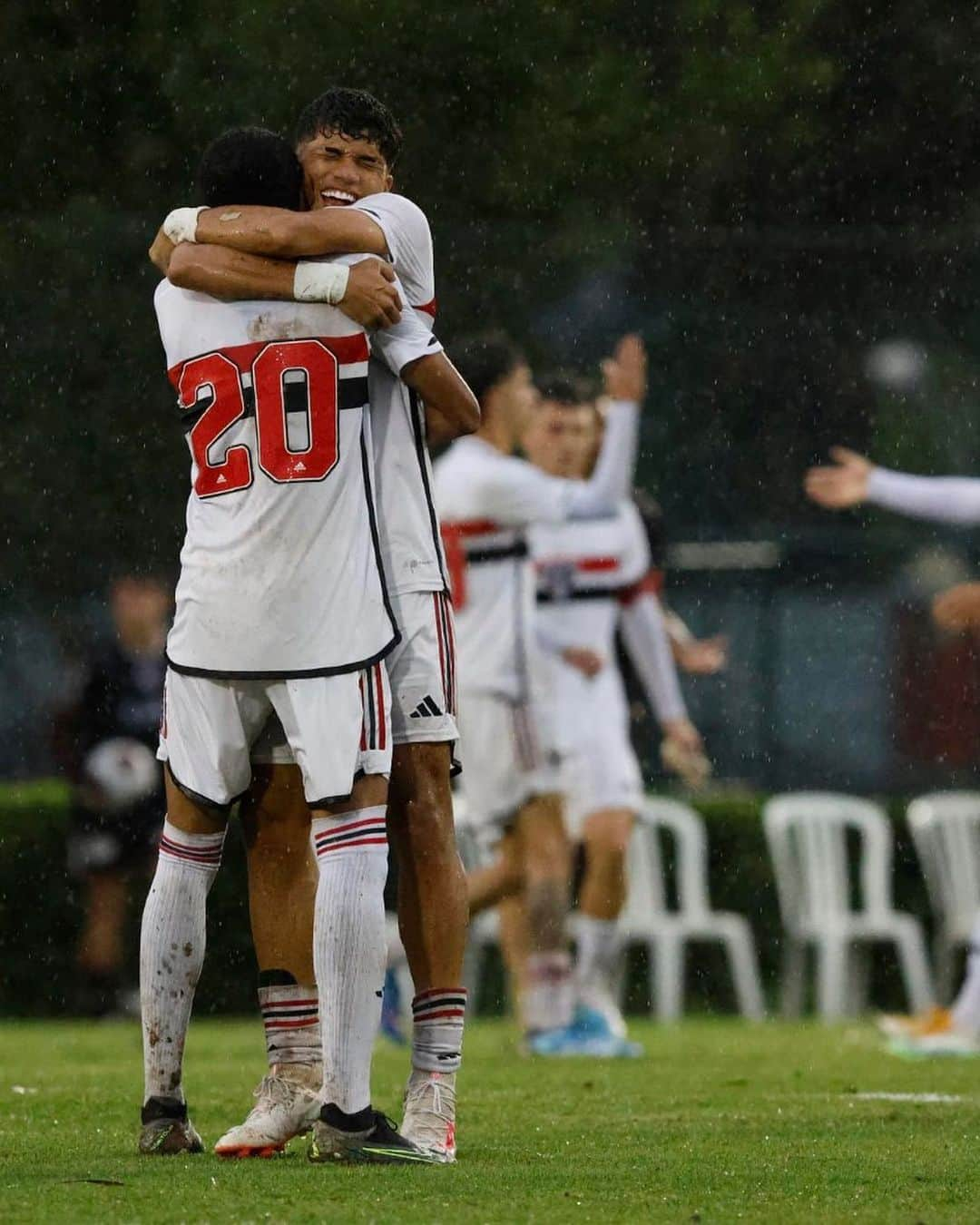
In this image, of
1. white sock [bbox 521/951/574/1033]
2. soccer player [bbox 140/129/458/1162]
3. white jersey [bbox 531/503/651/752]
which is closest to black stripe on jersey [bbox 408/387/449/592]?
soccer player [bbox 140/129/458/1162]

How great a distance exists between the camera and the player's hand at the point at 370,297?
423 centimetres

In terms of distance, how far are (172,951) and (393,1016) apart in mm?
4433

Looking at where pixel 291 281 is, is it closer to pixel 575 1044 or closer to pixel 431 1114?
pixel 431 1114

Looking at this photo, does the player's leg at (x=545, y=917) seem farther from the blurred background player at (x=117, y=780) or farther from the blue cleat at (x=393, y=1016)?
the blurred background player at (x=117, y=780)

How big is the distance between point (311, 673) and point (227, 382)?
514 millimetres

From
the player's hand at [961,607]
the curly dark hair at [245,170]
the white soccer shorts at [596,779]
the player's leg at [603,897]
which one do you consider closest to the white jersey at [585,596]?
the white soccer shorts at [596,779]

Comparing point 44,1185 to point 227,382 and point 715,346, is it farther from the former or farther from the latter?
point 715,346

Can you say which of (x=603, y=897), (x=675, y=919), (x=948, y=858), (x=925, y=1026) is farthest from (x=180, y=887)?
(x=948, y=858)

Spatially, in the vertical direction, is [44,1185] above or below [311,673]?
below

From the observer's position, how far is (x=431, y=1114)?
14.3 feet

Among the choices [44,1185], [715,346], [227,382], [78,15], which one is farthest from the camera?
[715,346]

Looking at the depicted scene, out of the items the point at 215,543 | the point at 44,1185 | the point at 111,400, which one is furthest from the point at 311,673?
the point at 111,400

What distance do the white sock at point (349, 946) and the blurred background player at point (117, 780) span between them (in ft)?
22.0

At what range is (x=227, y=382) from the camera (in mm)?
4297
